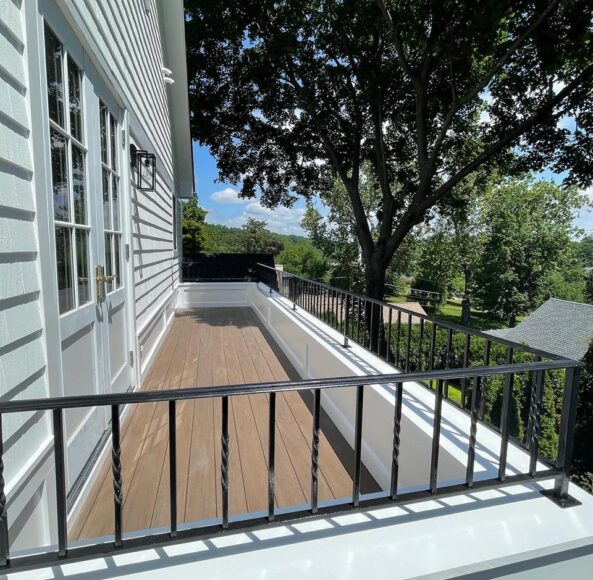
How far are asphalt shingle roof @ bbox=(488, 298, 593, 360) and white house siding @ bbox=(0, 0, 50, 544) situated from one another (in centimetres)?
2065


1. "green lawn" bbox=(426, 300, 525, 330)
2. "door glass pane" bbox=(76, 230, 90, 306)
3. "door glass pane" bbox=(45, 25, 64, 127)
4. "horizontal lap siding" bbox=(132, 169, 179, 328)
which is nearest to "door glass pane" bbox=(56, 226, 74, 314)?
"door glass pane" bbox=(76, 230, 90, 306)

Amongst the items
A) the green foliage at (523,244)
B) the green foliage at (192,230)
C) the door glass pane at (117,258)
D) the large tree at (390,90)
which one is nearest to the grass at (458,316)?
the green foliage at (523,244)

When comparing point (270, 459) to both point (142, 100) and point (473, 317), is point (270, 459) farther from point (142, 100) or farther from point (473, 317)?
point (473, 317)

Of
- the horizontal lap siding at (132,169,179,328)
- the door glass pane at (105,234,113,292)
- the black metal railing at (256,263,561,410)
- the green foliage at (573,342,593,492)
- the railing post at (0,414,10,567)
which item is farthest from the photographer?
the green foliage at (573,342,593,492)

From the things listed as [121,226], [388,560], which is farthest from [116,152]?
[388,560]

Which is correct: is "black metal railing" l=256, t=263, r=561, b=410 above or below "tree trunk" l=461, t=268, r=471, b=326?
above

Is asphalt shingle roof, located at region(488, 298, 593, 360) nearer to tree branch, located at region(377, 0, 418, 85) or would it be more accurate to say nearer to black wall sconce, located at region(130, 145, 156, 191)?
tree branch, located at region(377, 0, 418, 85)

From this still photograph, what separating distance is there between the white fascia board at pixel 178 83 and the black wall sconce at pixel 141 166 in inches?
106

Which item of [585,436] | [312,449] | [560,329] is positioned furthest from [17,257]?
[560,329]

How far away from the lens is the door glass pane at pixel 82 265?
2.08 metres

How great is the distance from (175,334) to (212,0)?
6802mm

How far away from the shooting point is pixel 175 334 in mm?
6008

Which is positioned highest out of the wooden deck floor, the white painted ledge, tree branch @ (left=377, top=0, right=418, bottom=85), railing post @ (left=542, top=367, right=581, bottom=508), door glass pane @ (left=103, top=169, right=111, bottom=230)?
tree branch @ (left=377, top=0, right=418, bottom=85)

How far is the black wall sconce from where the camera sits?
352 cm
